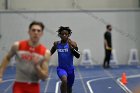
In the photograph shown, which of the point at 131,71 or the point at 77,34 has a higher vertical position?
the point at 77,34

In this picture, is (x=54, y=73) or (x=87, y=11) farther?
(x=87, y=11)

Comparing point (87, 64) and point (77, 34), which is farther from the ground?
point (77, 34)

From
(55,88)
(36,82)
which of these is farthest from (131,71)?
(36,82)

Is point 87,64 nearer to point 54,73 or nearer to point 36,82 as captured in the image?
point 54,73

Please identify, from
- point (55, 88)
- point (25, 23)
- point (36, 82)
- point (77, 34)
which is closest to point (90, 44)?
point (77, 34)

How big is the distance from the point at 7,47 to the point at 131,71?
720 cm

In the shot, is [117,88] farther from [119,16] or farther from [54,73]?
[119,16]

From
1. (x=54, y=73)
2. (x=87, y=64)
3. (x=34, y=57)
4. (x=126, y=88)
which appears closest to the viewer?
(x=34, y=57)

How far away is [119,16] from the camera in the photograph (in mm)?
22203

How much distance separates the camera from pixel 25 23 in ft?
72.9

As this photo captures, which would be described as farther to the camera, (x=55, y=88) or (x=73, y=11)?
(x=73, y=11)

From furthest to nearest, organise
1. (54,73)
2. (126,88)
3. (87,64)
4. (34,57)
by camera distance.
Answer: (87,64)
(54,73)
(126,88)
(34,57)

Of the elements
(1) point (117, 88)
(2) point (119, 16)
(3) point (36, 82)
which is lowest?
(1) point (117, 88)

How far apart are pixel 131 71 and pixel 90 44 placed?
3916 millimetres
